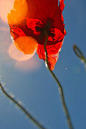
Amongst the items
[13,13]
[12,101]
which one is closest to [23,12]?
[13,13]

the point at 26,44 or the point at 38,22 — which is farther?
the point at 26,44

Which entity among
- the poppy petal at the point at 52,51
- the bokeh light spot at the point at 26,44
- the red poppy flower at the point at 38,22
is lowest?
the poppy petal at the point at 52,51

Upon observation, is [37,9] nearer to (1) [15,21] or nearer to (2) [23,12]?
(2) [23,12]

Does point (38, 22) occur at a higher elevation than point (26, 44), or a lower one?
higher

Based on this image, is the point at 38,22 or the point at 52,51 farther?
the point at 52,51

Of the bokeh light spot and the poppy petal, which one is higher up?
the bokeh light spot

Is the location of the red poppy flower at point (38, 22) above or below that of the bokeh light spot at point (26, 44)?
above

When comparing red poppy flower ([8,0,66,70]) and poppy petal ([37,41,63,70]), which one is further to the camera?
poppy petal ([37,41,63,70])

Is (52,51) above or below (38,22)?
below
